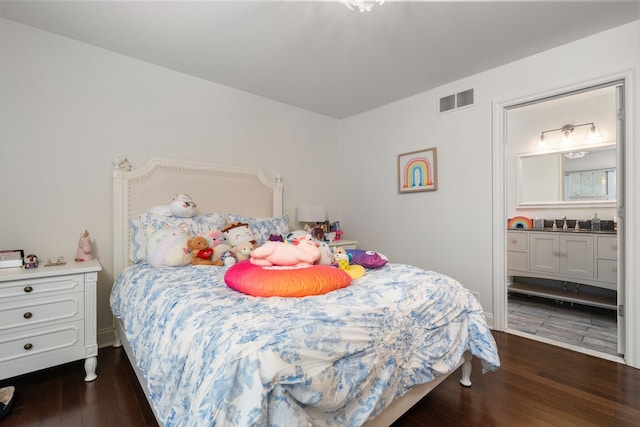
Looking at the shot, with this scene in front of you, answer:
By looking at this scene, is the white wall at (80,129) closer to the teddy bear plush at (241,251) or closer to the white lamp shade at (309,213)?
the teddy bear plush at (241,251)

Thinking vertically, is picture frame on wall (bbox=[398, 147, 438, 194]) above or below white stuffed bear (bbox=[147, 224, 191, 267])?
above

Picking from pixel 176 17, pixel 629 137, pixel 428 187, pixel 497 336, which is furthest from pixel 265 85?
pixel 497 336

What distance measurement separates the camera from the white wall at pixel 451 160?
2.39 meters

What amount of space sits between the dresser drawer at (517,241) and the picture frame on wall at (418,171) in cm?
172

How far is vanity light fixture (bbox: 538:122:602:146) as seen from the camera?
371 cm

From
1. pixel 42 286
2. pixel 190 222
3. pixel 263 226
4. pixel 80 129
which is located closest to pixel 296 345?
pixel 42 286

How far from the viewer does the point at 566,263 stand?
11.8ft

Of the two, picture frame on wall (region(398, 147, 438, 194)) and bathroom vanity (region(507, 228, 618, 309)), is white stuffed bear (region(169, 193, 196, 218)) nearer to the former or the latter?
picture frame on wall (region(398, 147, 438, 194))

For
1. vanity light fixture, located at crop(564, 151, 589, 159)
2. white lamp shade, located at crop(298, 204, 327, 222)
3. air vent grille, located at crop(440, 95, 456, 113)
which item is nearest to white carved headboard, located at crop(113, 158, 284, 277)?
white lamp shade, located at crop(298, 204, 327, 222)

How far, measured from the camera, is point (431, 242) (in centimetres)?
331

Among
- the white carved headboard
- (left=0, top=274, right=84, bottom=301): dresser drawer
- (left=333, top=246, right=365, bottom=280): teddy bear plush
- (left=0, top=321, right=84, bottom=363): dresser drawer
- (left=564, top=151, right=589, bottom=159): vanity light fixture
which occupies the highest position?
(left=564, top=151, right=589, bottom=159): vanity light fixture

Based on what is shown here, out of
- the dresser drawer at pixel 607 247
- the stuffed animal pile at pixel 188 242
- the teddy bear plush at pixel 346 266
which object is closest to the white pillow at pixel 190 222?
the stuffed animal pile at pixel 188 242

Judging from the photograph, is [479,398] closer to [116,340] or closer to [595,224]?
[116,340]

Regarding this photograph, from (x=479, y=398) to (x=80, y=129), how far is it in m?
3.42
